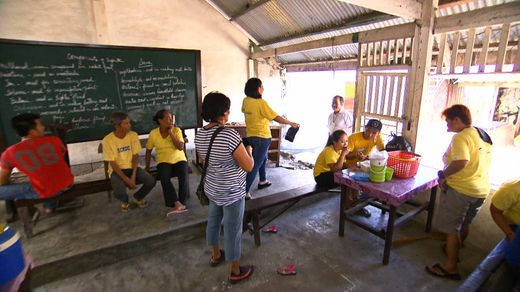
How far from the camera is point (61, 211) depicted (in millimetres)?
3551

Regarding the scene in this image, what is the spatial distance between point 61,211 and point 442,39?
5.20 meters

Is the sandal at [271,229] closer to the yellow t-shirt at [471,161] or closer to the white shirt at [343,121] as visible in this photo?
the yellow t-shirt at [471,161]

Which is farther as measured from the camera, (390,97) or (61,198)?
(390,97)

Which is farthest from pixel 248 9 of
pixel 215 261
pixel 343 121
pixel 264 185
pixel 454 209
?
pixel 454 209

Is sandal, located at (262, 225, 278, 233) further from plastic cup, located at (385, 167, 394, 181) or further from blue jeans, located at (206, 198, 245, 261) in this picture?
plastic cup, located at (385, 167, 394, 181)

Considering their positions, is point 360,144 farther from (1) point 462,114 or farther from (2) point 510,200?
(2) point 510,200

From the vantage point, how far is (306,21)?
5223mm

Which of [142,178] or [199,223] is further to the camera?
[142,178]

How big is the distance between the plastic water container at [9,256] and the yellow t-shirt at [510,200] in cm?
305

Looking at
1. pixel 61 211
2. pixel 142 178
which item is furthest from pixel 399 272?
pixel 61 211

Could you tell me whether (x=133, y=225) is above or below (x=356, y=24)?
below

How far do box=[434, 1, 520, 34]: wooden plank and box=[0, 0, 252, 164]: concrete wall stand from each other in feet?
16.6

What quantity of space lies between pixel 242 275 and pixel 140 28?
225 inches

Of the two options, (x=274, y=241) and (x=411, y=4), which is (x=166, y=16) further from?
(x=274, y=241)
